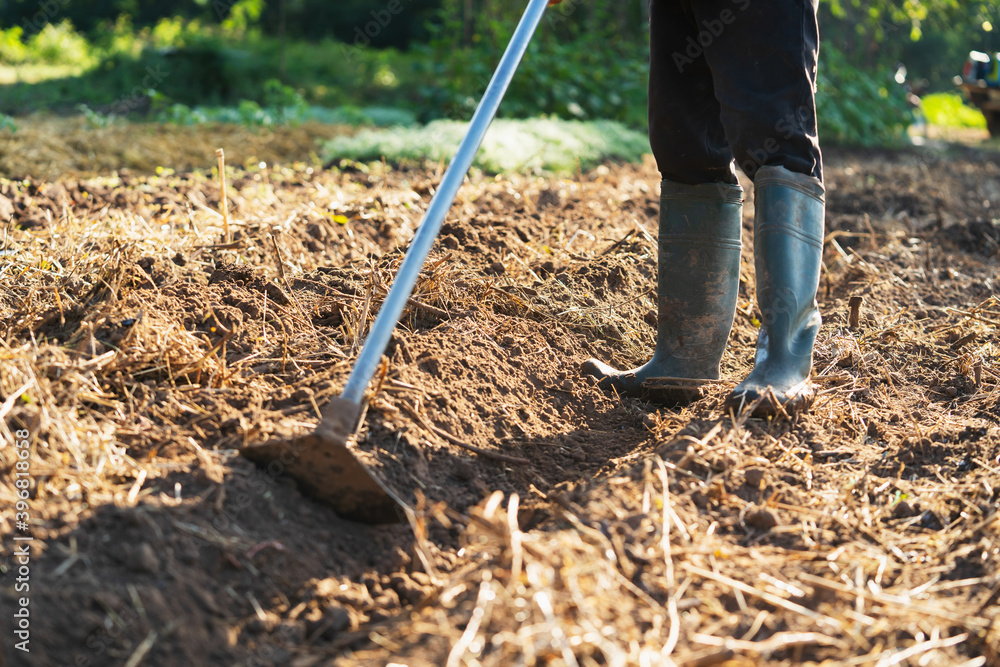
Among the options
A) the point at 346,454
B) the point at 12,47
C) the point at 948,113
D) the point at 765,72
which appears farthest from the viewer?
the point at 948,113

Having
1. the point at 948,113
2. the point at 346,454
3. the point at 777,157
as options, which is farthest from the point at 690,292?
the point at 948,113

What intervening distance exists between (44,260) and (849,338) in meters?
2.69

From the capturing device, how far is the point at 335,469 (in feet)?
5.51

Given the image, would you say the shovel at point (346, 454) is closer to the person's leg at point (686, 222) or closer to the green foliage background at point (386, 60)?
the person's leg at point (686, 222)

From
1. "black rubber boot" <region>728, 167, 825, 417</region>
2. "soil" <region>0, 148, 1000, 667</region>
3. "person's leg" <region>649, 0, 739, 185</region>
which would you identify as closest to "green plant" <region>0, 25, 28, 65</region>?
"soil" <region>0, 148, 1000, 667</region>

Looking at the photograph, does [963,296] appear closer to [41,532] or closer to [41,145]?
[41,532]

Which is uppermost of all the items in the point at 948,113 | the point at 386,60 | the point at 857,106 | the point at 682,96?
the point at 386,60

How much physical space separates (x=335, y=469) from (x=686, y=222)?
1.31m

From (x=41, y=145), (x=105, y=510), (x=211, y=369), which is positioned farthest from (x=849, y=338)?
(x=41, y=145)

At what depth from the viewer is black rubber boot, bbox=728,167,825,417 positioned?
2115 millimetres

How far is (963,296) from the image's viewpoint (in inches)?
142

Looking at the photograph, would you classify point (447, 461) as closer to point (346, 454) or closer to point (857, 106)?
point (346, 454)

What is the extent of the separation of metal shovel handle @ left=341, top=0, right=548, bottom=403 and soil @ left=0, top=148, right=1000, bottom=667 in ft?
0.63

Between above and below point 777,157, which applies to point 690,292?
below
